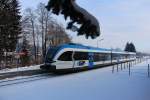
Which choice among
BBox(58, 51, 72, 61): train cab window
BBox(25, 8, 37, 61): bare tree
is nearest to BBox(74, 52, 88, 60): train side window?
BBox(58, 51, 72, 61): train cab window

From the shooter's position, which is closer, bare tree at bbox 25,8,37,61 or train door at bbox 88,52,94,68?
train door at bbox 88,52,94,68

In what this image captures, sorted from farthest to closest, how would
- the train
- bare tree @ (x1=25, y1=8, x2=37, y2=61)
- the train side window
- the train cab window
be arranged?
bare tree @ (x1=25, y1=8, x2=37, y2=61) < the train side window < the train cab window < the train

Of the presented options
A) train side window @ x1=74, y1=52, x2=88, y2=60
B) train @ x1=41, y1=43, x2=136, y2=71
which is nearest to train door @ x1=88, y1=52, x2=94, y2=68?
train @ x1=41, y1=43, x2=136, y2=71

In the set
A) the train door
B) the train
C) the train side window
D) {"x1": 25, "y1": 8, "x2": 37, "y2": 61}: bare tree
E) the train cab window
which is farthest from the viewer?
{"x1": 25, "y1": 8, "x2": 37, "y2": 61}: bare tree

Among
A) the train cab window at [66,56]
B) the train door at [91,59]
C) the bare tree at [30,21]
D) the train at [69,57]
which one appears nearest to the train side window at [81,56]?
the train at [69,57]

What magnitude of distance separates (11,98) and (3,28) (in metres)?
34.9

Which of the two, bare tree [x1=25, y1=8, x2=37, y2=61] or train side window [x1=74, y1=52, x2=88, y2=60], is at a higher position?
bare tree [x1=25, y1=8, x2=37, y2=61]

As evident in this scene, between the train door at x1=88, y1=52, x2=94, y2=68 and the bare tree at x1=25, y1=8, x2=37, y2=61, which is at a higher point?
the bare tree at x1=25, y1=8, x2=37, y2=61

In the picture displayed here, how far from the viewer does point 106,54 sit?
4328 centimetres

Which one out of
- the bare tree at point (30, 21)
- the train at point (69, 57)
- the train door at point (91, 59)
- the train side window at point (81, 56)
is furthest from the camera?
the bare tree at point (30, 21)

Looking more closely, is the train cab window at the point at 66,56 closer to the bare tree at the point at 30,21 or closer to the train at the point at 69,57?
the train at the point at 69,57

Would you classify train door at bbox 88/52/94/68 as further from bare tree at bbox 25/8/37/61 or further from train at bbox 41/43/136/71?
bare tree at bbox 25/8/37/61

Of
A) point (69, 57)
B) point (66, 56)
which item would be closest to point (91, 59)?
point (69, 57)

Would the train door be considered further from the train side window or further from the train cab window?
the train cab window
